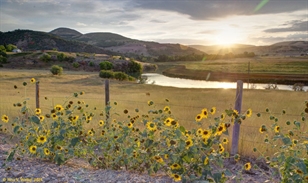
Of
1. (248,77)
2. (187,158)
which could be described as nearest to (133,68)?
(248,77)

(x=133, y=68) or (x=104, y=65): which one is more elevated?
(x=104, y=65)

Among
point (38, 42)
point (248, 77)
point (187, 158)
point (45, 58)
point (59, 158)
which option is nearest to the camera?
point (187, 158)

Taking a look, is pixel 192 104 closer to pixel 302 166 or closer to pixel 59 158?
pixel 59 158

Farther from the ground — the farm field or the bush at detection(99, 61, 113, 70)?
the bush at detection(99, 61, 113, 70)

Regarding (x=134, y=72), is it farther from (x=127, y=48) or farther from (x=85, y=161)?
(x=127, y=48)

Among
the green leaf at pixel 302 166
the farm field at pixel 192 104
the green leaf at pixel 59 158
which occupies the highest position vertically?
the green leaf at pixel 302 166

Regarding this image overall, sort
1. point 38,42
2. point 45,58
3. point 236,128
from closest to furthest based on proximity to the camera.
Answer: point 236,128, point 45,58, point 38,42

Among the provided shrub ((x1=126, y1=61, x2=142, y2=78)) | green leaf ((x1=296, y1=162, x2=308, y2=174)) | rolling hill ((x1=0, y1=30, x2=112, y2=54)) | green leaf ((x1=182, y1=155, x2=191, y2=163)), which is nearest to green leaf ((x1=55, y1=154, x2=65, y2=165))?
green leaf ((x1=182, y1=155, x2=191, y2=163))

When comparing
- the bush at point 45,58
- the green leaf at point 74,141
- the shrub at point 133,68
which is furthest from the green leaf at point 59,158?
the bush at point 45,58

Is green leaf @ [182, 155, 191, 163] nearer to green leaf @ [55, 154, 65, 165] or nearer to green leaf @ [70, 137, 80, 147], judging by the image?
green leaf @ [70, 137, 80, 147]

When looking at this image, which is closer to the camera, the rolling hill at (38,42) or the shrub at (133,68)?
the shrub at (133,68)

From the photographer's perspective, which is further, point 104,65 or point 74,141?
point 104,65

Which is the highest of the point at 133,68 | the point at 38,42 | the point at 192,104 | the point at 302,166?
the point at 38,42

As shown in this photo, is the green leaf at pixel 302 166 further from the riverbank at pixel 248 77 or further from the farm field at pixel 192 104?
the riverbank at pixel 248 77
